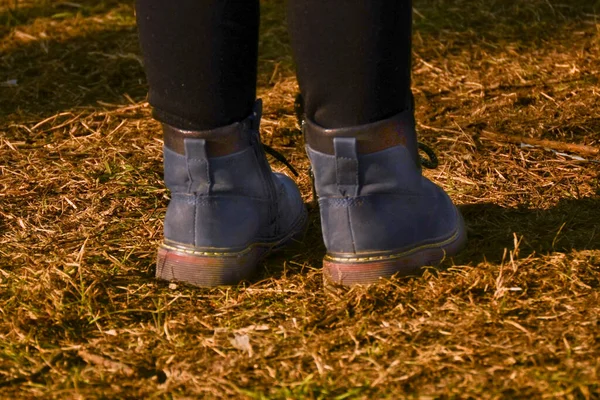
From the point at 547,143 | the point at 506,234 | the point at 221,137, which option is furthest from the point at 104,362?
the point at 547,143

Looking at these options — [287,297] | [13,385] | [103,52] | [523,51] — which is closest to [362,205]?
[287,297]

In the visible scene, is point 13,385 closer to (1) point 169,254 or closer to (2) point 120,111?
(1) point 169,254

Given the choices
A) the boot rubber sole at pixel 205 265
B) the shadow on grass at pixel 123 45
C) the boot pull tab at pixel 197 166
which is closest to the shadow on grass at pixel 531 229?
the boot rubber sole at pixel 205 265

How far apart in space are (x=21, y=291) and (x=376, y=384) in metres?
0.72

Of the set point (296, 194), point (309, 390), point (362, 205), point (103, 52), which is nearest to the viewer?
point (309, 390)

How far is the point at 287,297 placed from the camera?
5.74 ft

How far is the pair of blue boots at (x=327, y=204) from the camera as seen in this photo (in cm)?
164

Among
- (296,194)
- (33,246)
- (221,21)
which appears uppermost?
(221,21)

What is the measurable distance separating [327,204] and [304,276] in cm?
19

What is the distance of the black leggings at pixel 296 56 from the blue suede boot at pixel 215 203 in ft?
0.20

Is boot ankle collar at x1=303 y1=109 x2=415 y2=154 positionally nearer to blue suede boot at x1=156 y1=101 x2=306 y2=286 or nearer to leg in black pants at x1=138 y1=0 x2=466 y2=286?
leg in black pants at x1=138 y1=0 x2=466 y2=286

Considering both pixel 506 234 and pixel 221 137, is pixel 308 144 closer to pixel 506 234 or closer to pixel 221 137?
pixel 221 137

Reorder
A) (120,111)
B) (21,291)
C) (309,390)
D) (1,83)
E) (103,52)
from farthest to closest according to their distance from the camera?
(103,52)
(1,83)
(120,111)
(21,291)
(309,390)

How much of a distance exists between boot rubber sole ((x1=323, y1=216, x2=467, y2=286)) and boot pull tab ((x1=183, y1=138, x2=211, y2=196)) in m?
0.26
